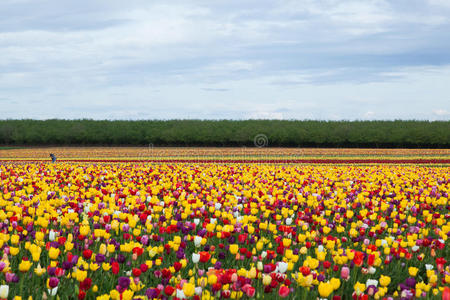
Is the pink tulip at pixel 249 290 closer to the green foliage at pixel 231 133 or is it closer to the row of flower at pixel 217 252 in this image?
the row of flower at pixel 217 252

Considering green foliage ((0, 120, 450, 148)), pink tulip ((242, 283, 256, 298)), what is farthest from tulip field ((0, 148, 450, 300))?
green foliage ((0, 120, 450, 148))

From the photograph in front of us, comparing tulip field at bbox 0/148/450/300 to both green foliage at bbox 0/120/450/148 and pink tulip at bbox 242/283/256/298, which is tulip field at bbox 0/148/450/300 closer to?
pink tulip at bbox 242/283/256/298

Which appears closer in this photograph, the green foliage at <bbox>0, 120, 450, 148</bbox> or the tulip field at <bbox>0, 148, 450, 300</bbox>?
the tulip field at <bbox>0, 148, 450, 300</bbox>

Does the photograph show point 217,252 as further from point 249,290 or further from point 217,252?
point 249,290

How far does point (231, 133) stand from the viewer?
63.2 m

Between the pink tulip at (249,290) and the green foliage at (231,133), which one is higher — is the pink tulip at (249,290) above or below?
below

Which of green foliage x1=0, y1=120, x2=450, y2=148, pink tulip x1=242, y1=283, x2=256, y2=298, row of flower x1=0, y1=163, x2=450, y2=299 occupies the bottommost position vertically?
row of flower x1=0, y1=163, x2=450, y2=299

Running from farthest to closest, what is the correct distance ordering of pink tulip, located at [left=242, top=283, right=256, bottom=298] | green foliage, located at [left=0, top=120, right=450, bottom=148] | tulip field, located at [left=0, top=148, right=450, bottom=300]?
green foliage, located at [left=0, top=120, right=450, bottom=148], tulip field, located at [left=0, top=148, right=450, bottom=300], pink tulip, located at [left=242, top=283, right=256, bottom=298]

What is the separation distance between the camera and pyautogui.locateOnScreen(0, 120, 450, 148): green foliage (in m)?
59.9

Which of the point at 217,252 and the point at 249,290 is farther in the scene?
the point at 217,252

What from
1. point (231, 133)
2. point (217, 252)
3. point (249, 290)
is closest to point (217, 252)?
point (217, 252)

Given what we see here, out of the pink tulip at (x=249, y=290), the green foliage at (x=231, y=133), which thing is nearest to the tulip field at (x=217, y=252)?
the pink tulip at (x=249, y=290)

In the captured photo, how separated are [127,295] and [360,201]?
6624 millimetres

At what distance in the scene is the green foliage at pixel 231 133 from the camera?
196 ft
